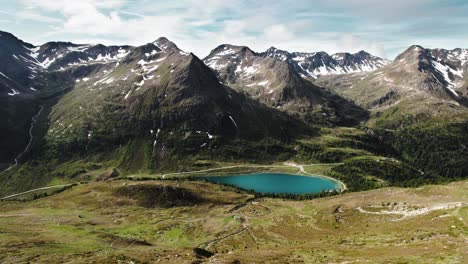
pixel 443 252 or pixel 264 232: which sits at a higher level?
pixel 443 252

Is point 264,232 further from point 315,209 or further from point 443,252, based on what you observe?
point 443,252

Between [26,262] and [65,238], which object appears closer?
[26,262]

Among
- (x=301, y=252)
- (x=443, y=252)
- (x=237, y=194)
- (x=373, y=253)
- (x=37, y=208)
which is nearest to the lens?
(x=443, y=252)

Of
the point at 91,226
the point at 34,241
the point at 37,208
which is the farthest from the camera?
the point at 37,208

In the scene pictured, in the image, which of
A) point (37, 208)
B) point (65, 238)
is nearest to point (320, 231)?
point (65, 238)

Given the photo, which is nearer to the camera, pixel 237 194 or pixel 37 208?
pixel 37 208

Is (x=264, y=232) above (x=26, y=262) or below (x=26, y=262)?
below

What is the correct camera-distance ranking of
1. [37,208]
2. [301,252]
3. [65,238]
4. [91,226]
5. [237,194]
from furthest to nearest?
1. [237,194]
2. [37,208]
3. [91,226]
4. [65,238]
5. [301,252]

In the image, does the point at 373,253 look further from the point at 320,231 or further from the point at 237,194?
the point at 237,194

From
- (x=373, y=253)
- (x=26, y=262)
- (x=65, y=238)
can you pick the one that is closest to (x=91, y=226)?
(x=65, y=238)
